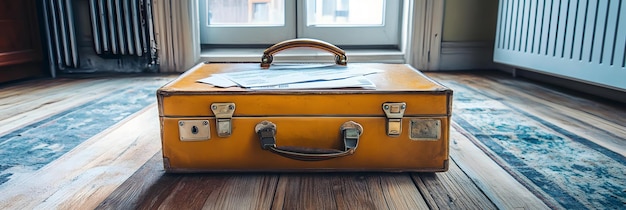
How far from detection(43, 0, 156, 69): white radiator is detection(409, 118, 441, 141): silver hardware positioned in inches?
64.4

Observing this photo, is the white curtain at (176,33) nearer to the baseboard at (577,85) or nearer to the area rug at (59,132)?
the area rug at (59,132)

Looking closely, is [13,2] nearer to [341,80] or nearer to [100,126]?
[100,126]

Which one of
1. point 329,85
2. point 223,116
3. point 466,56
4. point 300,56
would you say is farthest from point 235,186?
point 466,56

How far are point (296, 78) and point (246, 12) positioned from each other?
1514 millimetres

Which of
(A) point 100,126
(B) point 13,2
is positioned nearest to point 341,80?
(A) point 100,126

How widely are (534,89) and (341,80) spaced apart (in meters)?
1.18

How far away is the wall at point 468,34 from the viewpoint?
223 cm

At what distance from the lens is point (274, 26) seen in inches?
89.9

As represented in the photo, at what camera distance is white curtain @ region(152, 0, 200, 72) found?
2.12 meters

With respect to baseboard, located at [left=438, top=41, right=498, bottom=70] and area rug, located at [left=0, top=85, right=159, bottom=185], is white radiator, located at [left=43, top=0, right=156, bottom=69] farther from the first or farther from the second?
baseboard, located at [left=438, top=41, right=498, bottom=70]

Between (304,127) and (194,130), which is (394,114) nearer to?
(304,127)

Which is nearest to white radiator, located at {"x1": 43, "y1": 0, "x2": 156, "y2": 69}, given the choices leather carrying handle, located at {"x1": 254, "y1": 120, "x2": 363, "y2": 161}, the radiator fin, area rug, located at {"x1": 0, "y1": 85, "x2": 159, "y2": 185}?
the radiator fin

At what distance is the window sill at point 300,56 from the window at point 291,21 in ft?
0.27

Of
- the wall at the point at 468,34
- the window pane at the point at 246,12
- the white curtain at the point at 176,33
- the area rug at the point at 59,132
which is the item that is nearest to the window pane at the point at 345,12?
the window pane at the point at 246,12
